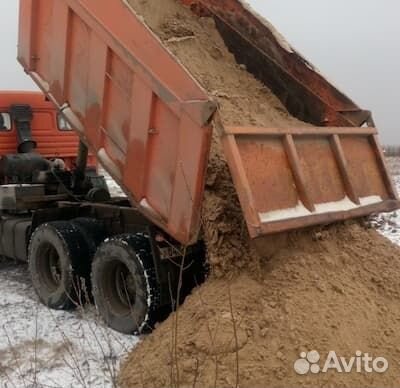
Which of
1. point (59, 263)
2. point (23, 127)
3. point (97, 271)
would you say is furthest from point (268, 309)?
point (23, 127)

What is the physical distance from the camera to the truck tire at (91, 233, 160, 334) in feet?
17.1

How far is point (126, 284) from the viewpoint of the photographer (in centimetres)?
571

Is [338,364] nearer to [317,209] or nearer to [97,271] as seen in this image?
[317,209]

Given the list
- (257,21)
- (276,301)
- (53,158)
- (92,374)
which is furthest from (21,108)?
(276,301)

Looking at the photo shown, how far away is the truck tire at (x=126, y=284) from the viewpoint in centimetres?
521

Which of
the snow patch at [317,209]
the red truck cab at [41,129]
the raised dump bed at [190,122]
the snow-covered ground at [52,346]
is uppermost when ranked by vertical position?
the raised dump bed at [190,122]

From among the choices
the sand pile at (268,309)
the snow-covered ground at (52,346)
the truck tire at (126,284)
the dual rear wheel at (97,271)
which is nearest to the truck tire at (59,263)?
the dual rear wheel at (97,271)

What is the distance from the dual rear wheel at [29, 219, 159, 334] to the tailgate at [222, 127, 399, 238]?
1.27 m

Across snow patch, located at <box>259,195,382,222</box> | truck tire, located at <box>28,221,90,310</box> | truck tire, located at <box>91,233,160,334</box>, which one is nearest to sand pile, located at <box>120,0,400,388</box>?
snow patch, located at <box>259,195,382,222</box>

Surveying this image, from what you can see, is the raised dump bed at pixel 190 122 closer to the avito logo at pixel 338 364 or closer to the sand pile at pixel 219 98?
the sand pile at pixel 219 98

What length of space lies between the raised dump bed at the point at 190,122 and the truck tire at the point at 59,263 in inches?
38.4

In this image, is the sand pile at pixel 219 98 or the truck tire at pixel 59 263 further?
the truck tire at pixel 59 263

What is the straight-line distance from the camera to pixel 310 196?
486 centimetres

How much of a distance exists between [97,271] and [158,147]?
4.60ft
